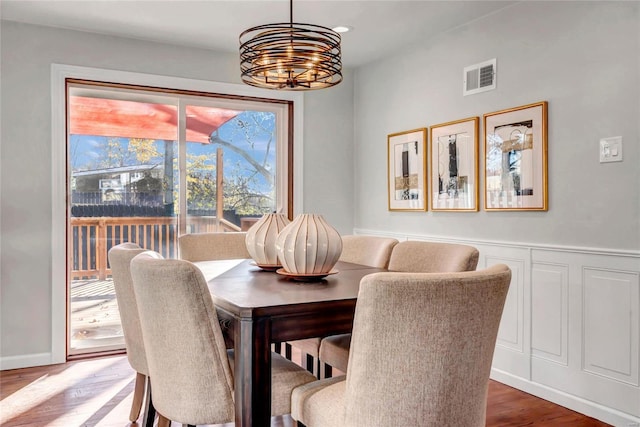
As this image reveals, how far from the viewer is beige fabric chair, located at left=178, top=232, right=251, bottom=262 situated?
10.1 ft

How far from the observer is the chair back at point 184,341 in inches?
60.5

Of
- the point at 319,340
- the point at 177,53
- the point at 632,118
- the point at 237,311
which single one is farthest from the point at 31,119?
the point at 632,118

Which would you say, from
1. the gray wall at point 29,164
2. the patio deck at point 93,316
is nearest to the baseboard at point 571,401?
the patio deck at point 93,316

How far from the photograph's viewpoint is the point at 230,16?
344cm

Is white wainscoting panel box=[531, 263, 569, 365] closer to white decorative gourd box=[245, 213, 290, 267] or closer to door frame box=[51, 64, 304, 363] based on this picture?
white decorative gourd box=[245, 213, 290, 267]

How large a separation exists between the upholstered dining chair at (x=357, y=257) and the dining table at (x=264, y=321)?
69 centimetres

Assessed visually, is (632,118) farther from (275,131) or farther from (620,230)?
(275,131)

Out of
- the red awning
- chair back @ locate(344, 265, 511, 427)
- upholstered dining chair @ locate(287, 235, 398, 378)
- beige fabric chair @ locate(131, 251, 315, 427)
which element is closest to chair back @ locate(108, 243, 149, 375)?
beige fabric chair @ locate(131, 251, 315, 427)

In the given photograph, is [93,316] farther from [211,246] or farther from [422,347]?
[422,347]

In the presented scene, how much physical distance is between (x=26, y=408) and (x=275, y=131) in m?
2.82

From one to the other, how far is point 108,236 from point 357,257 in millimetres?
2111

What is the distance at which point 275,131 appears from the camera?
15.1ft

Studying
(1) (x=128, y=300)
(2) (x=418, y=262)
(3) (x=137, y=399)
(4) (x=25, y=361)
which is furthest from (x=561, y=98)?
(4) (x=25, y=361)

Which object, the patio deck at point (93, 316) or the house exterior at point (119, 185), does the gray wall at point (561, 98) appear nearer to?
the house exterior at point (119, 185)
